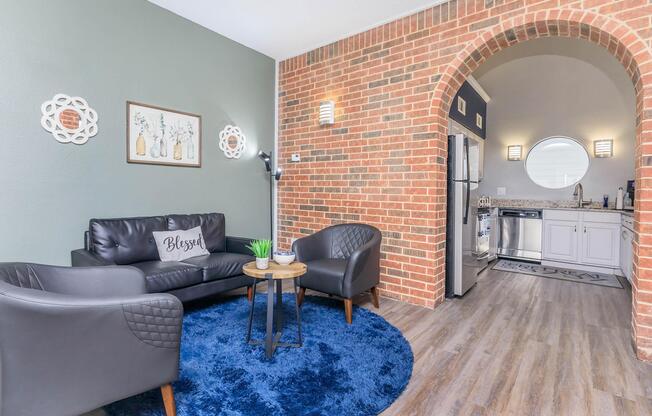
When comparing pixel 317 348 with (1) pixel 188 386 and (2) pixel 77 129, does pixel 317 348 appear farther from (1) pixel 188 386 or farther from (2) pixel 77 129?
(2) pixel 77 129

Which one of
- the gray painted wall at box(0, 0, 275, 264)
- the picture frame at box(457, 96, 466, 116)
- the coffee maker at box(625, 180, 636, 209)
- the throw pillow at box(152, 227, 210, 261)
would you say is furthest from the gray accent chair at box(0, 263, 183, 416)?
the coffee maker at box(625, 180, 636, 209)

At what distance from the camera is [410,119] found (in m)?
3.29

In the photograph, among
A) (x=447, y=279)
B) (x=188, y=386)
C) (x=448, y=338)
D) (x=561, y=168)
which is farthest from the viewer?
(x=561, y=168)

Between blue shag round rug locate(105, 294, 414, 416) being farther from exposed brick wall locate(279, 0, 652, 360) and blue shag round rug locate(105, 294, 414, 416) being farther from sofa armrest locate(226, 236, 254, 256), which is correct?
exposed brick wall locate(279, 0, 652, 360)

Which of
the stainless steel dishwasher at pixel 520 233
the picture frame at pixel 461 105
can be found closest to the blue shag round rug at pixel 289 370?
the picture frame at pixel 461 105

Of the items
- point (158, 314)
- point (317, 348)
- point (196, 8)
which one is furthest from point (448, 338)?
point (196, 8)

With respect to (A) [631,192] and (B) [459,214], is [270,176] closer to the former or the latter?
(B) [459,214]

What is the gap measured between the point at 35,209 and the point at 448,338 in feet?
11.0

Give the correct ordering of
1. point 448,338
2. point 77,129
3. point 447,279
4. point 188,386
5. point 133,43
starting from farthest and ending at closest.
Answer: point 447,279 < point 133,43 < point 77,129 < point 448,338 < point 188,386

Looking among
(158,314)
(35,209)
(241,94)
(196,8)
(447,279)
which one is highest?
(196,8)

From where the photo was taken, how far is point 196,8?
329cm

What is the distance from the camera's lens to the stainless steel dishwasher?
5180 millimetres

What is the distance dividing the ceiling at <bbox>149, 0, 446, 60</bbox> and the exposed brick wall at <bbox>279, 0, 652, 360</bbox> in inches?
5.8

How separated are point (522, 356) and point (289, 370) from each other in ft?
5.17
